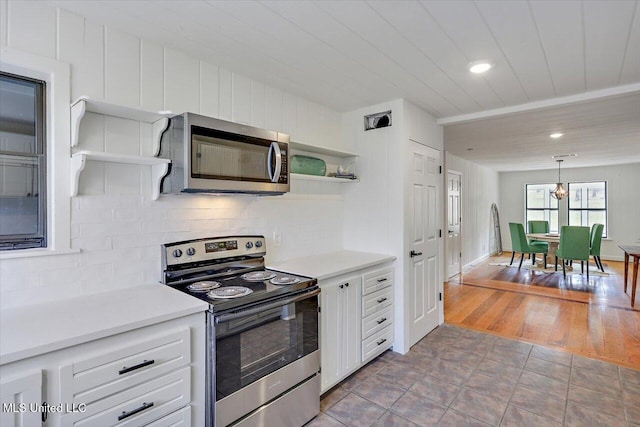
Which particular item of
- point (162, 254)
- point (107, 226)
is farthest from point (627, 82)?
point (107, 226)

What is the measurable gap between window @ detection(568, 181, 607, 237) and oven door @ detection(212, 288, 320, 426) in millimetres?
8656

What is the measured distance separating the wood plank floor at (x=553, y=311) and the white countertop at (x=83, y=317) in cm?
317

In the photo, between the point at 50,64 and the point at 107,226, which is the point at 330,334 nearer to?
the point at 107,226

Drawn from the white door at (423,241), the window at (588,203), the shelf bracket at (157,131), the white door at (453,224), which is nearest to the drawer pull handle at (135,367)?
the shelf bracket at (157,131)

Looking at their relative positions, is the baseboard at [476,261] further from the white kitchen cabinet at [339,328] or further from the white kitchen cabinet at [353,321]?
the white kitchen cabinet at [339,328]

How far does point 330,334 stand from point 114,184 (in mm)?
1610

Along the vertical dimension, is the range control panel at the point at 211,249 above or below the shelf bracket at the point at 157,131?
below

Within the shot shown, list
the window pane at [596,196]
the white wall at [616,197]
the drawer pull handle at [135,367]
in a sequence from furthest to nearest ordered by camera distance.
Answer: the window pane at [596,196], the white wall at [616,197], the drawer pull handle at [135,367]

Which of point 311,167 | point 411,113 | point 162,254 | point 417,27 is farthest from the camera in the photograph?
point 411,113

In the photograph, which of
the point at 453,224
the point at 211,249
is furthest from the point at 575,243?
the point at 211,249

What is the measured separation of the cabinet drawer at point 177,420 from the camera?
4.69 ft

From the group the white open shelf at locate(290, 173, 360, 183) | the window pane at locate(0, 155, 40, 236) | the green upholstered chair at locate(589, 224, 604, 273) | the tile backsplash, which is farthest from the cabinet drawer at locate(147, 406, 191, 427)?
the green upholstered chair at locate(589, 224, 604, 273)

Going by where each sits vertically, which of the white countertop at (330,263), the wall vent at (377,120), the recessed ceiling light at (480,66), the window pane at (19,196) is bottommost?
the white countertop at (330,263)

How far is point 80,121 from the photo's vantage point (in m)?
1.65
